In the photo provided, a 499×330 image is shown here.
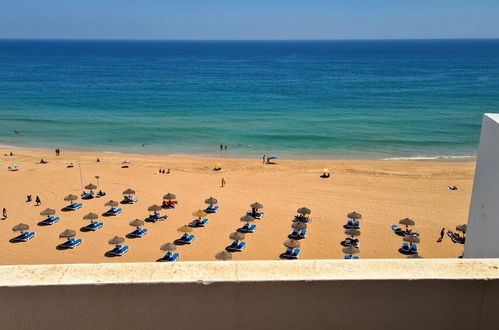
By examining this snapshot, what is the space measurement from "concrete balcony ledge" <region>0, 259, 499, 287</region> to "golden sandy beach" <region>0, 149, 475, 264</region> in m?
15.5

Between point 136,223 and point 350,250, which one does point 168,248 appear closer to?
point 136,223

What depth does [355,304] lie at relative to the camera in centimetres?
237

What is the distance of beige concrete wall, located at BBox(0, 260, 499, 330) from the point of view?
231 cm

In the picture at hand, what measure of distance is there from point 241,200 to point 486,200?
20641mm

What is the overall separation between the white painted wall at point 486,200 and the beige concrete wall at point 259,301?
1421 millimetres

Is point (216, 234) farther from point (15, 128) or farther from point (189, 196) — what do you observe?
point (15, 128)

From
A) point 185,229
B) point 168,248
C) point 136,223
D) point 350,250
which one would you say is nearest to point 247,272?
point 168,248

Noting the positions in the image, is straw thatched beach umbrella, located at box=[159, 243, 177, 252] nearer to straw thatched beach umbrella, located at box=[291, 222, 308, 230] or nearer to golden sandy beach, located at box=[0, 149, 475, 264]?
golden sandy beach, located at box=[0, 149, 475, 264]

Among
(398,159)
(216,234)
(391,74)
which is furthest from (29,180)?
(391,74)

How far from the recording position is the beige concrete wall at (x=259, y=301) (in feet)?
7.59

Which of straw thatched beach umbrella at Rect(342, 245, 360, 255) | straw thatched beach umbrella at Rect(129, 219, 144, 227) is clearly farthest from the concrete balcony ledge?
straw thatched beach umbrella at Rect(129, 219, 144, 227)

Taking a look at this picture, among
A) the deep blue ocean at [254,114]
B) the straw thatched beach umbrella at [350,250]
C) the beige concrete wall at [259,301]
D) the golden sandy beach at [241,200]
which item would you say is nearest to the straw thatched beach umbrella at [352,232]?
the golden sandy beach at [241,200]

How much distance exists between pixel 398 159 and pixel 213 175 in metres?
14.8

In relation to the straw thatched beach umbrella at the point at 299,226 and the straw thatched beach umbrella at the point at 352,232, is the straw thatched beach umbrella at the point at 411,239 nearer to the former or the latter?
the straw thatched beach umbrella at the point at 352,232
